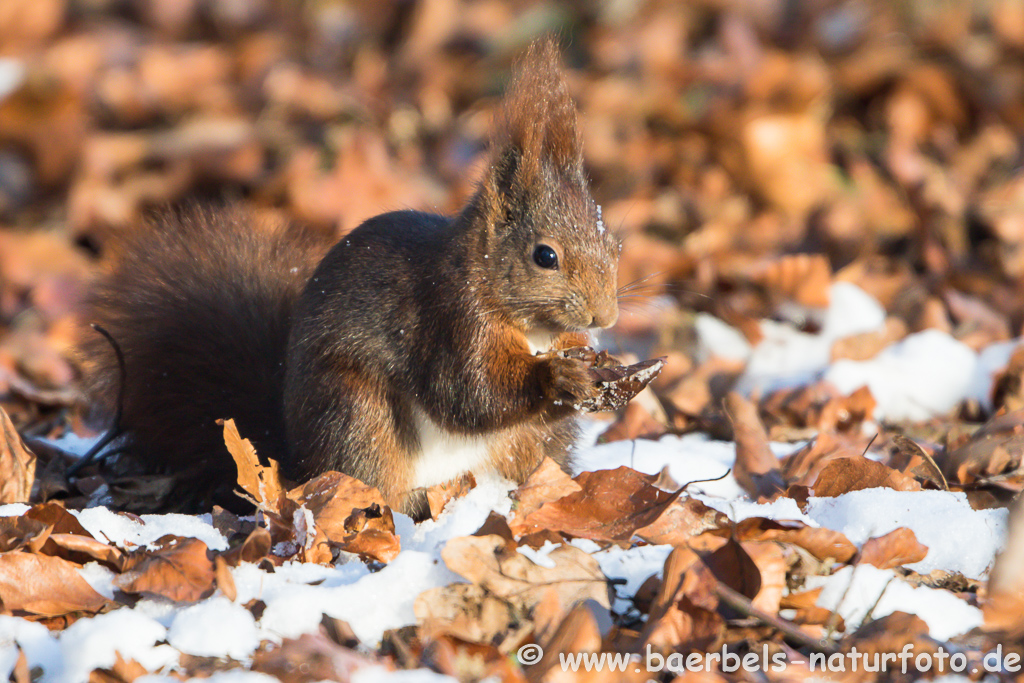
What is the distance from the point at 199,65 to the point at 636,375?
4120 mm

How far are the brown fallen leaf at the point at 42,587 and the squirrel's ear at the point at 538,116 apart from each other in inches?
43.1

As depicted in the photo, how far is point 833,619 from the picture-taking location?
1382mm

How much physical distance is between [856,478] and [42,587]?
4.75 ft

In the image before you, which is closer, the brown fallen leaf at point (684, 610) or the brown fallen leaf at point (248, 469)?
the brown fallen leaf at point (684, 610)

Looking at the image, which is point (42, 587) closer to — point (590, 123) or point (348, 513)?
point (348, 513)

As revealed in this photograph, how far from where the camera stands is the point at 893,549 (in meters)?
1.56

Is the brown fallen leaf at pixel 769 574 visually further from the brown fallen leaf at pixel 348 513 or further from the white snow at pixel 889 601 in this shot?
the brown fallen leaf at pixel 348 513

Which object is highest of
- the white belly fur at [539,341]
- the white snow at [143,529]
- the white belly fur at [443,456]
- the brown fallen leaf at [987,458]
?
the white belly fur at [539,341]

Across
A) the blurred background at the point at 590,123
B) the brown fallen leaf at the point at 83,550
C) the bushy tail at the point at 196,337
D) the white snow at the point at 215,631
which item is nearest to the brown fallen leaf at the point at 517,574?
the white snow at the point at 215,631

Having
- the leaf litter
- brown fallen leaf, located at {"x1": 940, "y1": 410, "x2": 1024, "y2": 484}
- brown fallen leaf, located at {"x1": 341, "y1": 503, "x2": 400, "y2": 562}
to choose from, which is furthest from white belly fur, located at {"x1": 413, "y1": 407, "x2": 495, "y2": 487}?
brown fallen leaf, located at {"x1": 940, "y1": 410, "x2": 1024, "y2": 484}

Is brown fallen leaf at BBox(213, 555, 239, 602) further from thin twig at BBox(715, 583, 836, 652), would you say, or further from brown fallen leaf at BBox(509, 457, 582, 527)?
thin twig at BBox(715, 583, 836, 652)

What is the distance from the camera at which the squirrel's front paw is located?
1816 millimetres

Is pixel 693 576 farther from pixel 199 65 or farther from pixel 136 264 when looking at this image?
pixel 199 65

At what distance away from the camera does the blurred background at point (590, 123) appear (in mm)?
4293
